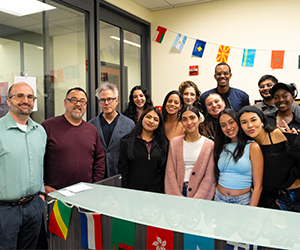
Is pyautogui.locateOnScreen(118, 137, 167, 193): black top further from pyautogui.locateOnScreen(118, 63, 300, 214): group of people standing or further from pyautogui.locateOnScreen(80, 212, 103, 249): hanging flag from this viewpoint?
pyautogui.locateOnScreen(80, 212, 103, 249): hanging flag

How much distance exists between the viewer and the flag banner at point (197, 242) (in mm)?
1065

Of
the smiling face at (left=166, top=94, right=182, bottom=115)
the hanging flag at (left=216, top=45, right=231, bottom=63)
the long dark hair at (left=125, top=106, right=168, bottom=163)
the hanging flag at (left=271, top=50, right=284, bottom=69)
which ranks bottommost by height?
the long dark hair at (left=125, top=106, right=168, bottom=163)

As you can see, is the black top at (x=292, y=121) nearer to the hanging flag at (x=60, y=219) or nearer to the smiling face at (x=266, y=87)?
the smiling face at (x=266, y=87)

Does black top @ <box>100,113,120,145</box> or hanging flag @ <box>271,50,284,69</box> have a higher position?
hanging flag @ <box>271,50,284,69</box>

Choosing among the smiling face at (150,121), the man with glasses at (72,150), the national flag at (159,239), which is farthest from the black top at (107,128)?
the national flag at (159,239)

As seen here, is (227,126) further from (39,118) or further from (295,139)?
(39,118)

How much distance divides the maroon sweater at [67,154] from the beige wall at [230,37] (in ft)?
7.15

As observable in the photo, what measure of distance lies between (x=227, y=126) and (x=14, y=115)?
4.86 feet

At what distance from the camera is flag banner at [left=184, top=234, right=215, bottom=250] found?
41.9 inches

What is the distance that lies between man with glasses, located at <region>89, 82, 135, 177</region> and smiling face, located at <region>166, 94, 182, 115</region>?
402mm

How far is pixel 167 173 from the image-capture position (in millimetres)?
2100

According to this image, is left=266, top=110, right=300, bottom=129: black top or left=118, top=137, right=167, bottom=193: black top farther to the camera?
left=266, top=110, right=300, bottom=129: black top

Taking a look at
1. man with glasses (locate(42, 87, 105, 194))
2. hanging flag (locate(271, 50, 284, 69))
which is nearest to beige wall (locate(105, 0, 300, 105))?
hanging flag (locate(271, 50, 284, 69))

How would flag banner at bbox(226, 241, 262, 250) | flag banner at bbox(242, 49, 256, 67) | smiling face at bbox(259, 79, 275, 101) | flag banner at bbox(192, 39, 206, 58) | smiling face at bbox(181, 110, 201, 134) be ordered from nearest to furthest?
flag banner at bbox(226, 241, 262, 250)
smiling face at bbox(181, 110, 201, 134)
smiling face at bbox(259, 79, 275, 101)
flag banner at bbox(242, 49, 256, 67)
flag banner at bbox(192, 39, 206, 58)
